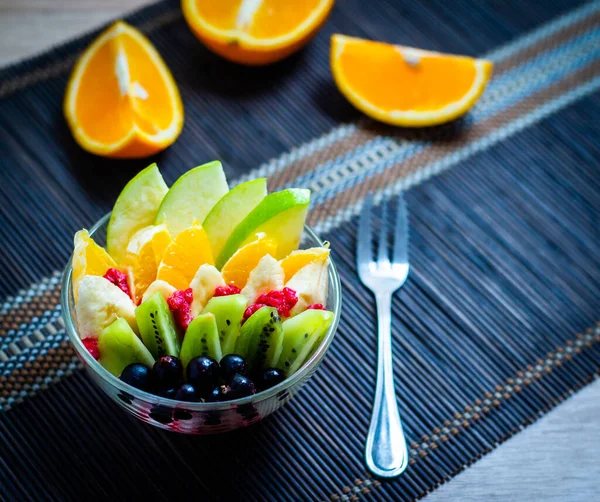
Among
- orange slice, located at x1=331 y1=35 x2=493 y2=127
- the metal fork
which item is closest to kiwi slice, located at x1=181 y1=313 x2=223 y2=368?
the metal fork

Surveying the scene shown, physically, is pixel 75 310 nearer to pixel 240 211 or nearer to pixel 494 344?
pixel 240 211

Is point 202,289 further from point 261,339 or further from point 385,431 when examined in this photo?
point 385,431

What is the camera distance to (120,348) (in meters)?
0.92

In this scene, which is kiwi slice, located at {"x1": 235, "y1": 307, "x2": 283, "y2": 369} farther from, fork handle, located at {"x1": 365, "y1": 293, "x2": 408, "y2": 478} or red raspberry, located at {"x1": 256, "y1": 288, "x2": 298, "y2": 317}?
fork handle, located at {"x1": 365, "y1": 293, "x2": 408, "y2": 478}

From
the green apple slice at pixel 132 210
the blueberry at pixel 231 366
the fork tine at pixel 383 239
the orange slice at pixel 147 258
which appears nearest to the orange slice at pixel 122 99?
the green apple slice at pixel 132 210

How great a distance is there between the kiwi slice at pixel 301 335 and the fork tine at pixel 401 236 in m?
0.36

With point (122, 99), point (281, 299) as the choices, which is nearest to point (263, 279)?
point (281, 299)

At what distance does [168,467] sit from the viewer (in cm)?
105

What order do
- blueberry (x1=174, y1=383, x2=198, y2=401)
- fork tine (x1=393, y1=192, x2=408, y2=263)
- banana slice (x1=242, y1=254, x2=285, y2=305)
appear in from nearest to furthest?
blueberry (x1=174, y1=383, x2=198, y2=401), banana slice (x1=242, y1=254, x2=285, y2=305), fork tine (x1=393, y1=192, x2=408, y2=263)

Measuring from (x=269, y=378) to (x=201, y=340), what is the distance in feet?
0.35

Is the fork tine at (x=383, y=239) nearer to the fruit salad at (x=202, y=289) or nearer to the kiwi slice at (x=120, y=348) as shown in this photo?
the fruit salad at (x=202, y=289)

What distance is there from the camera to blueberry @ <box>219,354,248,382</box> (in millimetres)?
899

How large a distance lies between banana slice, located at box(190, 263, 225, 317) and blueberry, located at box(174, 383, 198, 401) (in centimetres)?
12

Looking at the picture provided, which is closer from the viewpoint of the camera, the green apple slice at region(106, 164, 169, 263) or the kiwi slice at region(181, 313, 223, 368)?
the kiwi slice at region(181, 313, 223, 368)
